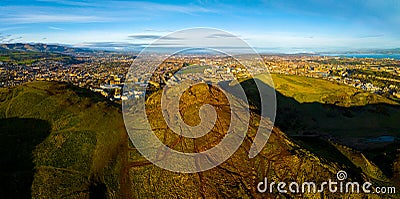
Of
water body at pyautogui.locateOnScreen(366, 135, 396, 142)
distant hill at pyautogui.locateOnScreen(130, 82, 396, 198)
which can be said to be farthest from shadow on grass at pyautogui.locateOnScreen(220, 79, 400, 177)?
distant hill at pyautogui.locateOnScreen(130, 82, 396, 198)

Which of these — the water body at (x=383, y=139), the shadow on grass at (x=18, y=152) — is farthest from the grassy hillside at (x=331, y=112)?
the shadow on grass at (x=18, y=152)

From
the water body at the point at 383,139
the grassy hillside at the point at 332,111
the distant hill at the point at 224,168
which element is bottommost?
the water body at the point at 383,139

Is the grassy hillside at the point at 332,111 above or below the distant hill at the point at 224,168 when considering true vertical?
below

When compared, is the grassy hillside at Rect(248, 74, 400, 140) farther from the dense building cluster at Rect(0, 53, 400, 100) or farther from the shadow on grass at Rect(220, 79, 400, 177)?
the dense building cluster at Rect(0, 53, 400, 100)

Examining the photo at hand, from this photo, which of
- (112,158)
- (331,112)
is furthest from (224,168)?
(331,112)

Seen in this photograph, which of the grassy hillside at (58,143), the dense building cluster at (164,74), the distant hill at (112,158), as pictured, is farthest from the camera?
the dense building cluster at (164,74)

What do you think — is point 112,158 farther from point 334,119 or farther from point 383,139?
point 334,119

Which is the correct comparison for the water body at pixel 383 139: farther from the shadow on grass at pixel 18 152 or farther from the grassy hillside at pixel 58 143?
the shadow on grass at pixel 18 152

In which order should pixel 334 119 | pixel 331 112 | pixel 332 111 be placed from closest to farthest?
pixel 334 119 → pixel 331 112 → pixel 332 111

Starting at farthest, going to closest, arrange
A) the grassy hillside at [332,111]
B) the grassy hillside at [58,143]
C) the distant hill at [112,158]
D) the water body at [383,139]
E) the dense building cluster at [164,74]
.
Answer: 1. the grassy hillside at [332,111]
2. the water body at [383,139]
3. the dense building cluster at [164,74]
4. the distant hill at [112,158]
5. the grassy hillside at [58,143]
